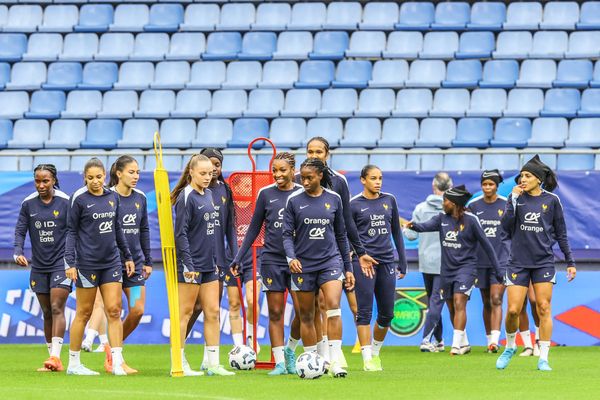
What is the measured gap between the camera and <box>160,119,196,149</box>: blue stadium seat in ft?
72.0

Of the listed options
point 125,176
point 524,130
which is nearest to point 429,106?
point 524,130

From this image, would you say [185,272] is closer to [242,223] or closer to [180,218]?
[180,218]

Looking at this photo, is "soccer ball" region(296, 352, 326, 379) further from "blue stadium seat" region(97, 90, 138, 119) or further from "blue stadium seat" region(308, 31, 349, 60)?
"blue stadium seat" region(308, 31, 349, 60)

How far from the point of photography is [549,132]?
21156mm

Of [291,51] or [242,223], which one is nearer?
[242,223]

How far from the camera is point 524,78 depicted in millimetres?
22453

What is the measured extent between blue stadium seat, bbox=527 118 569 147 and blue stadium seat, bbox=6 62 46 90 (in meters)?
8.84

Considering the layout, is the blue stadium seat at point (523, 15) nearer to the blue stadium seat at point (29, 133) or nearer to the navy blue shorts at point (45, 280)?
the blue stadium seat at point (29, 133)

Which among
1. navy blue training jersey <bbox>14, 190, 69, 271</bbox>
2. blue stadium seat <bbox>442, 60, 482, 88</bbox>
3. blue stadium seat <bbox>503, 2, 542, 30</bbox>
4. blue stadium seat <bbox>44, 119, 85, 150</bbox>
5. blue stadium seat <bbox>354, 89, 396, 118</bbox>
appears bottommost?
navy blue training jersey <bbox>14, 190, 69, 271</bbox>

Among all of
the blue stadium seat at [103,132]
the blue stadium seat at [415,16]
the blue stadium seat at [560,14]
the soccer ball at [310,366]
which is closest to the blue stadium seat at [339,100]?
the blue stadium seat at [415,16]

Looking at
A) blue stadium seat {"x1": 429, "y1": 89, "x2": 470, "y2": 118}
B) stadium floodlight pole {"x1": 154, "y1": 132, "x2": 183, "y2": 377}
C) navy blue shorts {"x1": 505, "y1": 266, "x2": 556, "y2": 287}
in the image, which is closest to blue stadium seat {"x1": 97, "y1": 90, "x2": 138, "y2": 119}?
blue stadium seat {"x1": 429, "y1": 89, "x2": 470, "y2": 118}

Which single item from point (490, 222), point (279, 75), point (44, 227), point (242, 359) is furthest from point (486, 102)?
point (242, 359)

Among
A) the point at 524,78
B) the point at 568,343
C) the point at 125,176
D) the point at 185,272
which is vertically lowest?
the point at 568,343

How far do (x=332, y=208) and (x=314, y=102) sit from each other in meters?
10.2
